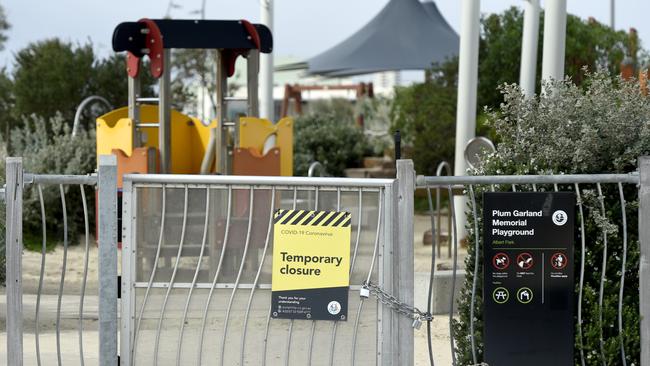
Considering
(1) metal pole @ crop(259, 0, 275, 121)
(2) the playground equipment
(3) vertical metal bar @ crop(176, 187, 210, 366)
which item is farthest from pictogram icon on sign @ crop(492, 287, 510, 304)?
(1) metal pole @ crop(259, 0, 275, 121)

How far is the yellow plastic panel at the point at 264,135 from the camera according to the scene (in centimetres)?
1399

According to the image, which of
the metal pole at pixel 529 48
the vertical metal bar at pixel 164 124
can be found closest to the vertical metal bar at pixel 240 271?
the vertical metal bar at pixel 164 124

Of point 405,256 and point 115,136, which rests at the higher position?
point 115,136

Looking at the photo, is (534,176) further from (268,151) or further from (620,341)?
(268,151)

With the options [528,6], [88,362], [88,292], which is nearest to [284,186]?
[88,362]

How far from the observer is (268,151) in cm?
1395

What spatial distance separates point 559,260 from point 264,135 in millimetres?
8165

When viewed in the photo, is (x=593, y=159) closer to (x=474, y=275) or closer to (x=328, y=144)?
(x=474, y=275)

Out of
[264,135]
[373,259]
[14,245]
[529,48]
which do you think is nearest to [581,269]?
[373,259]

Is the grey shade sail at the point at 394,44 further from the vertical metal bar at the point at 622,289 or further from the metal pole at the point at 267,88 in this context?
the vertical metal bar at the point at 622,289

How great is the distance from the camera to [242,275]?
6242mm

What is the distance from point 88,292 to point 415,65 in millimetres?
23174

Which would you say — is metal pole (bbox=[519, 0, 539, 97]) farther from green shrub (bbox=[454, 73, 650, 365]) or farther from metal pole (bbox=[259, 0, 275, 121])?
green shrub (bbox=[454, 73, 650, 365])

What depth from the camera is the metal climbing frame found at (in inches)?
244
